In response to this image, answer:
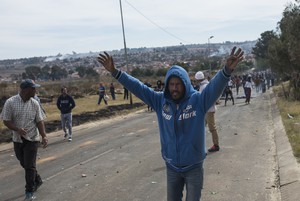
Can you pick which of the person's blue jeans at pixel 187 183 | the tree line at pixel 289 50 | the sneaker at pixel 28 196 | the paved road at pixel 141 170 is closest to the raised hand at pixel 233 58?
the person's blue jeans at pixel 187 183

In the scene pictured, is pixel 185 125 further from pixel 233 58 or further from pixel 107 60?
pixel 107 60

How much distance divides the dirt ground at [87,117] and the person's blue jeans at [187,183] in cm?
1235

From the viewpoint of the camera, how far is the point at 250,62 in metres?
126

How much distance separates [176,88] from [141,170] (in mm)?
5189

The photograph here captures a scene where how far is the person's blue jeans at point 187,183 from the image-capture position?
4.04m

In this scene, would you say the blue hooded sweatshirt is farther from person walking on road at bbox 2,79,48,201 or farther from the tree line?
the tree line

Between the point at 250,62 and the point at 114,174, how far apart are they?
123 metres

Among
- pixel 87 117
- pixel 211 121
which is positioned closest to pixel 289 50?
pixel 87 117

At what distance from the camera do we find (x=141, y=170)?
8.92m

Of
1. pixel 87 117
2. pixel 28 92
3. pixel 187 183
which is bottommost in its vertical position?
pixel 87 117

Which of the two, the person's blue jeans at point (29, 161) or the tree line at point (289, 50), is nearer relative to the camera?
the person's blue jeans at point (29, 161)

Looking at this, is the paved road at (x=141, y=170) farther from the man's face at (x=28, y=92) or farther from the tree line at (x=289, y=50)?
the tree line at (x=289, y=50)

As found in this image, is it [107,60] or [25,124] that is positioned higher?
[107,60]

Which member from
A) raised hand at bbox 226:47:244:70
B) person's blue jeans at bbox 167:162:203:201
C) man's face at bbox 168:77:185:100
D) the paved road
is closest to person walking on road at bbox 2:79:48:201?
the paved road
